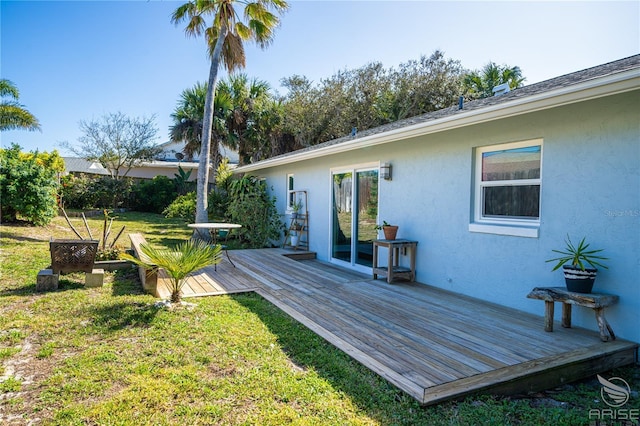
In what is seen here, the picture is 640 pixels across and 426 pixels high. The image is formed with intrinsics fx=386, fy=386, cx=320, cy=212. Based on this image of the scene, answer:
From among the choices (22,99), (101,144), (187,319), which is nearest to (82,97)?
(101,144)

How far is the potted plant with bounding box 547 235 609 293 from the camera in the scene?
4.02 meters

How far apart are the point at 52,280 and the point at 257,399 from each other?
15.4 ft

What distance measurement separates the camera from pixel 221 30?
11.8 metres

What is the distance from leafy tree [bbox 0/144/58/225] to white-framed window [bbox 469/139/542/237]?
11.6 metres

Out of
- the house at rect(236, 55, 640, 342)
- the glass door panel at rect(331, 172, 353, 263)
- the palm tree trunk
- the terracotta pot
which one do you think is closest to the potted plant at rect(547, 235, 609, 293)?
the house at rect(236, 55, 640, 342)

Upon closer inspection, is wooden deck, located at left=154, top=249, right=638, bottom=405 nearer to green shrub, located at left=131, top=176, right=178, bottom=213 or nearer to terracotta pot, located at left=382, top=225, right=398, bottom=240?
terracotta pot, located at left=382, top=225, right=398, bottom=240

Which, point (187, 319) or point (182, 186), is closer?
point (187, 319)

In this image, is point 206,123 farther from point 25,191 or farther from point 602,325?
point 602,325

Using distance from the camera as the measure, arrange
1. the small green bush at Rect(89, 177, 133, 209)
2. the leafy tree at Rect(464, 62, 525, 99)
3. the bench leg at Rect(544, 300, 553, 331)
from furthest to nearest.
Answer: the leafy tree at Rect(464, 62, 525, 99) → the small green bush at Rect(89, 177, 133, 209) → the bench leg at Rect(544, 300, 553, 331)

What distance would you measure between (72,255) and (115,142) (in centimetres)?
1872

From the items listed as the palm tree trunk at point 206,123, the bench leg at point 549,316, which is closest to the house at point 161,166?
the palm tree trunk at point 206,123

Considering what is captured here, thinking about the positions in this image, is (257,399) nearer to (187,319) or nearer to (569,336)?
(187,319)

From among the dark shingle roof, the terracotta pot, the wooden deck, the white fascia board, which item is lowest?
the wooden deck

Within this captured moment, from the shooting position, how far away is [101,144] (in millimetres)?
22406
